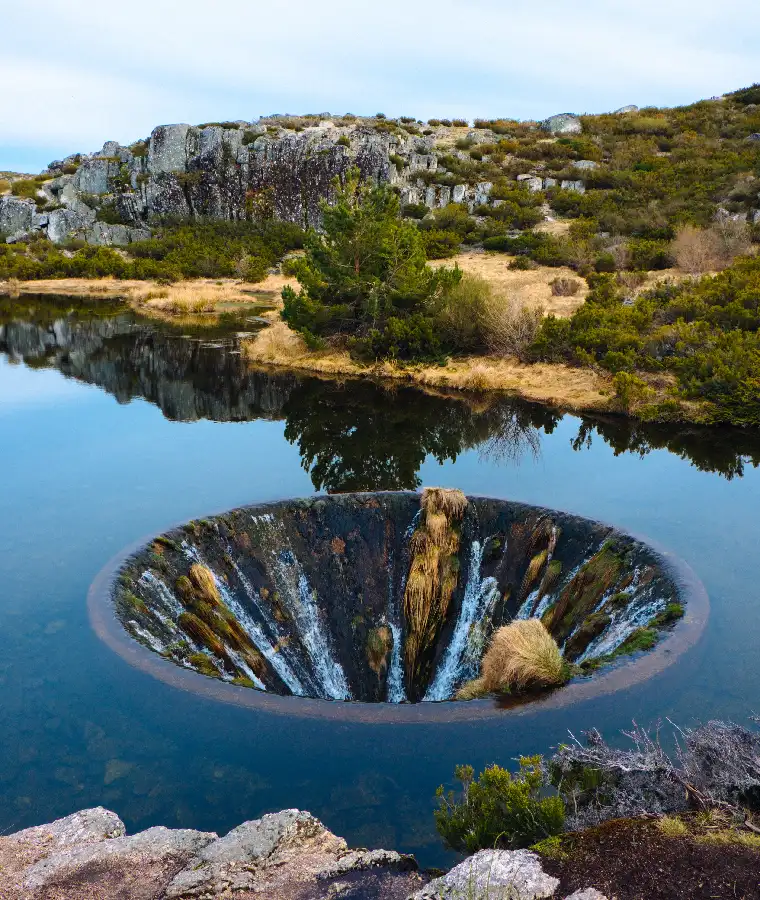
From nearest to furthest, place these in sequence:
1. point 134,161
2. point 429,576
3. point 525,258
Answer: point 429,576, point 525,258, point 134,161

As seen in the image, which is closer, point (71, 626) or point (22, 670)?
point (22, 670)

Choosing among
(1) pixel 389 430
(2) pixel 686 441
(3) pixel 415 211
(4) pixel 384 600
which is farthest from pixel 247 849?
(3) pixel 415 211

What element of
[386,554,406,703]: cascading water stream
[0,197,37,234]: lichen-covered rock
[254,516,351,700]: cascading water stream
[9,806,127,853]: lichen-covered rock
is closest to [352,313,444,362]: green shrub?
[254,516,351,700]: cascading water stream

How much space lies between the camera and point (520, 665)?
11281mm

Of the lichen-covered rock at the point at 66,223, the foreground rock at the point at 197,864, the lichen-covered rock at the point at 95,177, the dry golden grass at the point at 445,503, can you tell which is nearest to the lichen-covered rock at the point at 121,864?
the foreground rock at the point at 197,864

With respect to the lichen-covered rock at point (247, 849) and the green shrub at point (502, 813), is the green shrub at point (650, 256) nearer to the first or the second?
the green shrub at point (502, 813)

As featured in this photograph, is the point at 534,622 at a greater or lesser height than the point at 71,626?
greater

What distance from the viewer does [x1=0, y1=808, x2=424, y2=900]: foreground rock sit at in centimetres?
705

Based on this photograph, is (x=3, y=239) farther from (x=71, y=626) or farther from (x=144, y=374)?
(x=71, y=626)

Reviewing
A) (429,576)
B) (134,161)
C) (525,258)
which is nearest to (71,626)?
(429,576)

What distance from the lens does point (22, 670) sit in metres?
12.5

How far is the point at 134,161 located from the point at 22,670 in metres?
87.8

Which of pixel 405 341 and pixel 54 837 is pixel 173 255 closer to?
pixel 405 341

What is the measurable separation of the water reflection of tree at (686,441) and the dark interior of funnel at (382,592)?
27.7 feet
